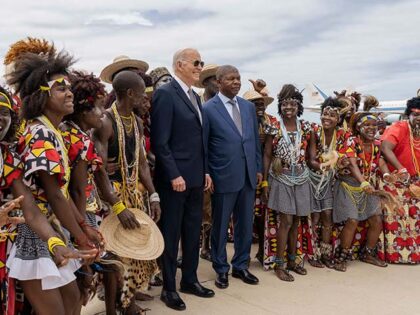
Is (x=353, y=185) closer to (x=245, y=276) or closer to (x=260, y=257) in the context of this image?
(x=260, y=257)

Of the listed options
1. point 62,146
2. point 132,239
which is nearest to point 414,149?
point 132,239

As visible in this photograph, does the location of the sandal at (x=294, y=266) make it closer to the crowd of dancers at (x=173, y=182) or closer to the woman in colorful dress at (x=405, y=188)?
the crowd of dancers at (x=173, y=182)

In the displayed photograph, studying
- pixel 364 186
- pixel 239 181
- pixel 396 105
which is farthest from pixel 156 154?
pixel 396 105

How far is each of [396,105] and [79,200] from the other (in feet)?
119

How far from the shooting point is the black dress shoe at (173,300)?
3.85 meters

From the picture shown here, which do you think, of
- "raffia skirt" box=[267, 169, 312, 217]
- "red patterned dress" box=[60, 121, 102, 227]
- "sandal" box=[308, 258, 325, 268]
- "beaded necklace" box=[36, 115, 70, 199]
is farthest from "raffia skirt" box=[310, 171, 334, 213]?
"beaded necklace" box=[36, 115, 70, 199]

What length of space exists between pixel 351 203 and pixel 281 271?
44.7 inches

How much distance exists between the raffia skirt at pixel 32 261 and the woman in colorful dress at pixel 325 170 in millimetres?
3336

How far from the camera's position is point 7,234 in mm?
2340

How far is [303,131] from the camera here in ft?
16.3

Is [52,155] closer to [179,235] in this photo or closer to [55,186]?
[55,186]

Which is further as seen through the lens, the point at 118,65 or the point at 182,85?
the point at 118,65

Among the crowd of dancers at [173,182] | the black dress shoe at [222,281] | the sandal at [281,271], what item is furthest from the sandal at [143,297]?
the sandal at [281,271]

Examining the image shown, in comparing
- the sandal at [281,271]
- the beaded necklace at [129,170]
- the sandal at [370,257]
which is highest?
the beaded necklace at [129,170]
